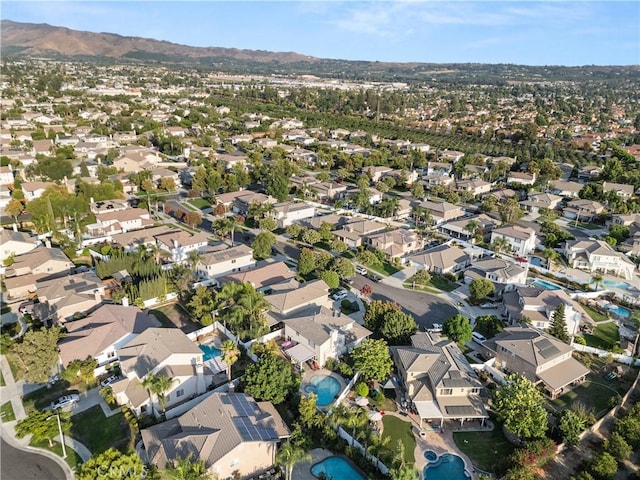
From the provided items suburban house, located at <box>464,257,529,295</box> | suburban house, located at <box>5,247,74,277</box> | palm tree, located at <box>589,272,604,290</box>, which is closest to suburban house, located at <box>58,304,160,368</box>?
suburban house, located at <box>5,247,74,277</box>

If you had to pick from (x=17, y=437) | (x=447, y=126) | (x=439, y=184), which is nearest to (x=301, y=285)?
(x=17, y=437)

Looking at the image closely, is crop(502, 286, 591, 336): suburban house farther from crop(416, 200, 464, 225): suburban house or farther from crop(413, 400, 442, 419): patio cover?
crop(416, 200, 464, 225): suburban house

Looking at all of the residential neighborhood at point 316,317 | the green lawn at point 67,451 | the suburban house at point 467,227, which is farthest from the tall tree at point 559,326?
the green lawn at point 67,451

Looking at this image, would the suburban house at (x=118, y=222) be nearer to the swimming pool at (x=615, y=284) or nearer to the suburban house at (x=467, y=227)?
the suburban house at (x=467, y=227)

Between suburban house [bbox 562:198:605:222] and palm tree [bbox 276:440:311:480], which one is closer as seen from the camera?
palm tree [bbox 276:440:311:480]

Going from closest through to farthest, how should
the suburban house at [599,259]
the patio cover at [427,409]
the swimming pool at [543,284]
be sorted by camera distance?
the patio cover at [427,409]
the swimming pool at [543,284]
the suburban house at [599,259]

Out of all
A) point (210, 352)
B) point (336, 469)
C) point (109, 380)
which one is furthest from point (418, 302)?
point (109, 380)

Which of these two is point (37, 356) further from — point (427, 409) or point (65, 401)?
point (427, 409)
